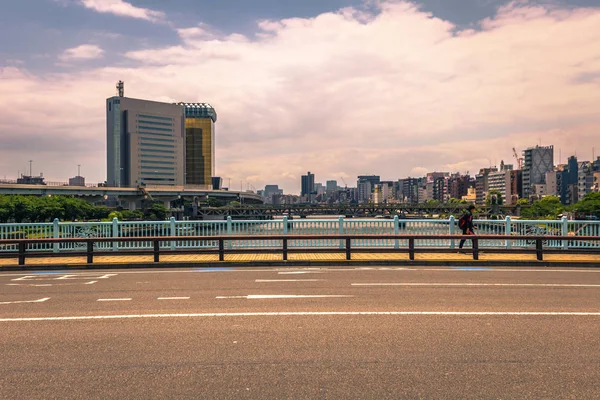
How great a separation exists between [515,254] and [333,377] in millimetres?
16220

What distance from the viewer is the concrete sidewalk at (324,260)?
57.4 ft

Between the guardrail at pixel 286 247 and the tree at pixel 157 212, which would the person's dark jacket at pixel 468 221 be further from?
the tree at pixel 157 212

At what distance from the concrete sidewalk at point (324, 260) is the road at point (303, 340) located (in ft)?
13.6

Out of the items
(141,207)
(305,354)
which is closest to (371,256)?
(305,354)

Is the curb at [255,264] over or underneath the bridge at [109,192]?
underneath

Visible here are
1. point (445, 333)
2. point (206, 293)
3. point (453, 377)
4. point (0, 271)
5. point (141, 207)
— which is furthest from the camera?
point (141, 207)

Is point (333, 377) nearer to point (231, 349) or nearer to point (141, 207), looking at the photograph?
point (231, 349)

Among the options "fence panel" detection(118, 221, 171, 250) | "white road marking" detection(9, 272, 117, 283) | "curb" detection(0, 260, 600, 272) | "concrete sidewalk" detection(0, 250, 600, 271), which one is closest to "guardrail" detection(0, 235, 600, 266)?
"concrete sidewalk" detection(0, 250, 600, 271)

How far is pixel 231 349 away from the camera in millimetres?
7191

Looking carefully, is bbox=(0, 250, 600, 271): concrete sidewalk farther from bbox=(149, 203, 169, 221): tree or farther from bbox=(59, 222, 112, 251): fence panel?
bbox=(149, 203, 169, 221): tree

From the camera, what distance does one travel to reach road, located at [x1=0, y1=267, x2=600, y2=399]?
227 inches

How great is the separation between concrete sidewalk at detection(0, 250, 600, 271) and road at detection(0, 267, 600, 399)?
4.16m

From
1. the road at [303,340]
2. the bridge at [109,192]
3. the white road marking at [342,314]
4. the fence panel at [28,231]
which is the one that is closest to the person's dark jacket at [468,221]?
the road at [303,340]

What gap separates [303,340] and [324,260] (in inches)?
405
